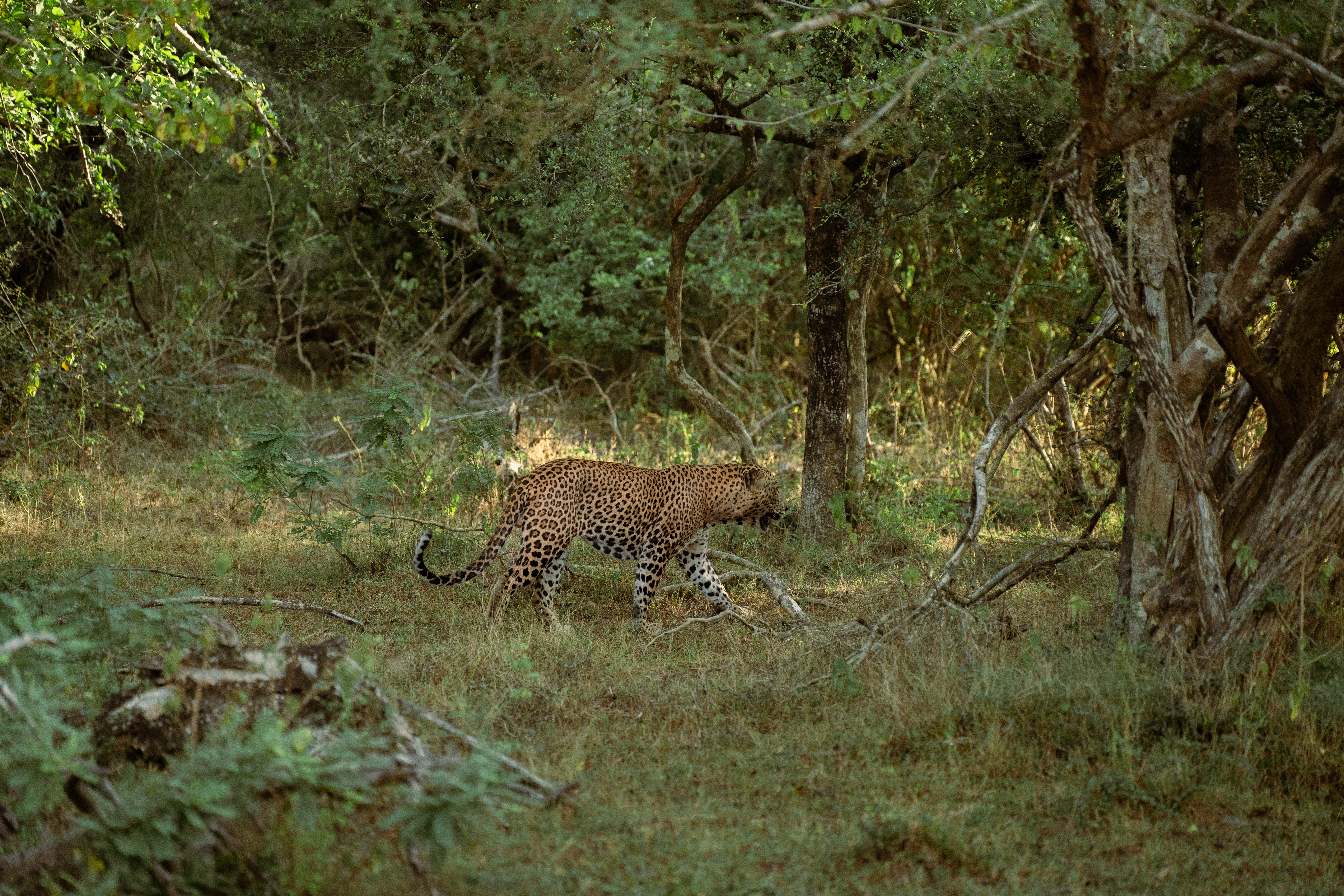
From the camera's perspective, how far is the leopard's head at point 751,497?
28.3 ft

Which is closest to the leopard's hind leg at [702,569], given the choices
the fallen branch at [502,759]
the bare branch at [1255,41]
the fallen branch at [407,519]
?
the fallen branch at [407,519]

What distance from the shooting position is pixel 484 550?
831cm

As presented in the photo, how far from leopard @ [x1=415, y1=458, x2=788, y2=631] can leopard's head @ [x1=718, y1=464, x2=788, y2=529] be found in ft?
0.05

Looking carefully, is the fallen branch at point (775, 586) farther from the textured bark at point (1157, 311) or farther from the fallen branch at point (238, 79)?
the fallen branch at point (238, 79)

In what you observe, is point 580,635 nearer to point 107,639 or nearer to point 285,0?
point 107,639

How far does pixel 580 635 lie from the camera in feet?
24.8

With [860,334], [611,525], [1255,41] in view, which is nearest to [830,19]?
[1255,41]

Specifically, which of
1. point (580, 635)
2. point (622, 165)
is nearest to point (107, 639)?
point (580, 635)

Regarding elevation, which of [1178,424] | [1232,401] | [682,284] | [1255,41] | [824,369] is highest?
[1255,41]

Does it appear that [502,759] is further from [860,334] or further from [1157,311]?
[860,334]

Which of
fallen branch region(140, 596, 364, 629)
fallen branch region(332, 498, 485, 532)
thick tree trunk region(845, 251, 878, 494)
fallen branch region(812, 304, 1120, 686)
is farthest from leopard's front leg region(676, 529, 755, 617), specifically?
fallen branch region(140, 596, 364, 629)

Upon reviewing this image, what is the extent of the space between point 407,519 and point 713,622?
2344mm

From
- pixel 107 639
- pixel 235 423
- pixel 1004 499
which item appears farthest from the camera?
pixel 235 423

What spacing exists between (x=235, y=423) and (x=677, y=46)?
8657mm
